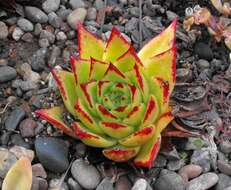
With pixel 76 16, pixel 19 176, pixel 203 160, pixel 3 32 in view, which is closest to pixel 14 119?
pixel 19 176

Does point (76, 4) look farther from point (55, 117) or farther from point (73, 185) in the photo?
point (73, 185)

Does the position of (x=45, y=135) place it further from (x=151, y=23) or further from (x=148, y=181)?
(x=151, y=23)

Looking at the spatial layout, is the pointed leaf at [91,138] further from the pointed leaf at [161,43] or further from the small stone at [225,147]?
the small stone at [225,147]

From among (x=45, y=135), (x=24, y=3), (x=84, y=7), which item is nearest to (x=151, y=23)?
(x=84, y=7)

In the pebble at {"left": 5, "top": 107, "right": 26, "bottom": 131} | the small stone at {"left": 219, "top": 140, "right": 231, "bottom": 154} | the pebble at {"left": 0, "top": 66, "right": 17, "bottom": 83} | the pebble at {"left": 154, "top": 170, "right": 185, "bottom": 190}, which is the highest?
the pebble at {"left": 0, "top": 66, "right": 17, "bottom": 83}

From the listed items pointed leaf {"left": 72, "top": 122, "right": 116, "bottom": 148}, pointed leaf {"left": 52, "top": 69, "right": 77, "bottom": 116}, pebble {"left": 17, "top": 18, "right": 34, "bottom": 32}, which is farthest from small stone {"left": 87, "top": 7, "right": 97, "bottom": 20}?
pointed leaf {"left": 72, "top": 122, "right": 116, "bottom": 148}

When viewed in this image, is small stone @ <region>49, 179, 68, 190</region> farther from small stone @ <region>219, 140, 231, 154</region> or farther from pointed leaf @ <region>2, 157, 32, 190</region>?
small stone @ <region>219, 140, 231, 154</region>

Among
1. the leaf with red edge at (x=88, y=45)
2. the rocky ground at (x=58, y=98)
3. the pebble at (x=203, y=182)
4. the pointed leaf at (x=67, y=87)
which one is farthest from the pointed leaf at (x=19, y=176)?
the pebble at (x=203, y=182)
